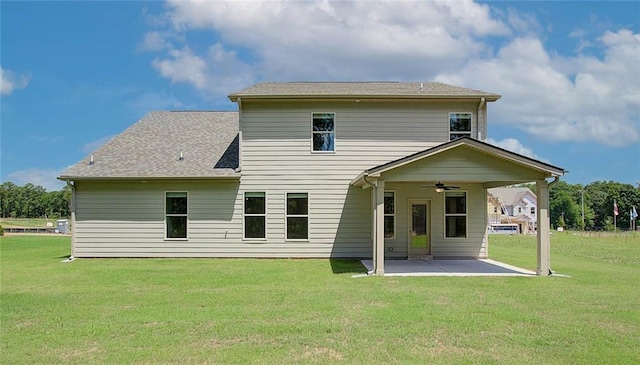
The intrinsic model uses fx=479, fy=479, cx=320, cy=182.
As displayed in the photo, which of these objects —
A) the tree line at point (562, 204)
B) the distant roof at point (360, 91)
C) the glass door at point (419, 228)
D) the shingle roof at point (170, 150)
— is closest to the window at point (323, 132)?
the distant roof at point (360, 91)

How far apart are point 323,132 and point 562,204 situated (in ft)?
256

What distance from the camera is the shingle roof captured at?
1513cm

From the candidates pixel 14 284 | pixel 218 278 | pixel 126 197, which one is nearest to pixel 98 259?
pixel 126 197

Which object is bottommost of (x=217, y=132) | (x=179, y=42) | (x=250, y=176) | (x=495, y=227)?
(x=495, y=227)

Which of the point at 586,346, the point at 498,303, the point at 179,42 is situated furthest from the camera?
the point at 179,42

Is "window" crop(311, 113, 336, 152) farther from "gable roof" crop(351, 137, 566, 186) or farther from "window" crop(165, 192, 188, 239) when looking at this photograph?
"window" crop(165, 192, 188, 239)

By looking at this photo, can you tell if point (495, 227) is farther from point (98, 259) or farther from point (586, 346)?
point (586, 346)

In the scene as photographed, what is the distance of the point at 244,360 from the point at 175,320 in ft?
6.98

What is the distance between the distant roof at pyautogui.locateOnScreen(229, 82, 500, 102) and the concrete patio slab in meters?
5.06

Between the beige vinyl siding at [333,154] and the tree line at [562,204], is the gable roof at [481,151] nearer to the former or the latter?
the beige vinyl siding at [333,154]

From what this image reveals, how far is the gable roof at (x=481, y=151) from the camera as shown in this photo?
36.9 feet

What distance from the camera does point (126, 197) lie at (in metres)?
15.4

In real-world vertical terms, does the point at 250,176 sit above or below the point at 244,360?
above

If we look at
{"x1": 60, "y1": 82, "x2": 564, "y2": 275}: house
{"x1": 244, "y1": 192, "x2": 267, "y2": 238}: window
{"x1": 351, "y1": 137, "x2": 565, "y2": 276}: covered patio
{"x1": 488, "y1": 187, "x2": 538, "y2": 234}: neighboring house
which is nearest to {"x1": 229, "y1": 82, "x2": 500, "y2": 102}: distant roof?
{"x1": 60, "y1": 82, "x2": 564, "y2": 275}: house
